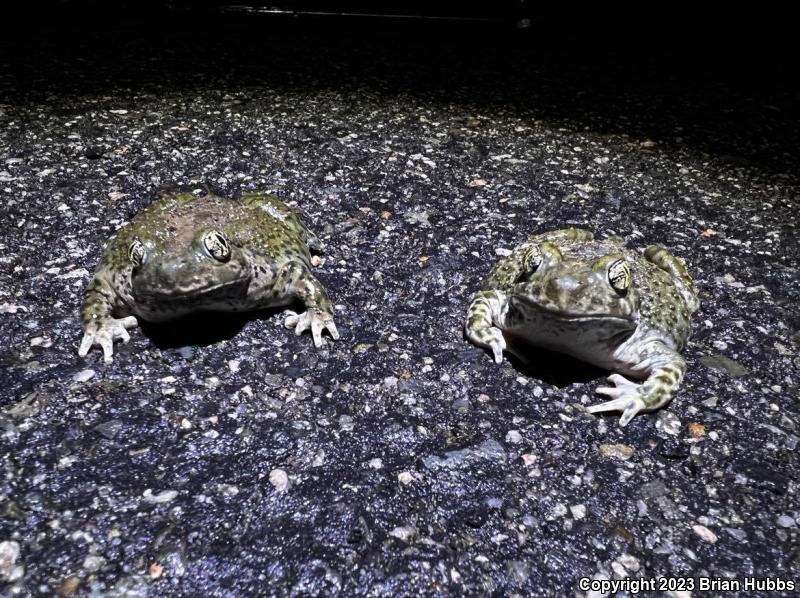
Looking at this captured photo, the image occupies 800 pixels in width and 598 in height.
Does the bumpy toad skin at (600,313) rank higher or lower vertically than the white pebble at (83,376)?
higher

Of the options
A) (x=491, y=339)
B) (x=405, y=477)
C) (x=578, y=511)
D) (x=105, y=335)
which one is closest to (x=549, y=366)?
(x=491, y=339)

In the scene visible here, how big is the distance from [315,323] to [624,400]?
1.31 metres

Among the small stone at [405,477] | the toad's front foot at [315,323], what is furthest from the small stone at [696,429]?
the toad's front foot at [315,323]

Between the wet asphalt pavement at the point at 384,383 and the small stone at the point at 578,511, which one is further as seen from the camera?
the small stone at the point at 578,511

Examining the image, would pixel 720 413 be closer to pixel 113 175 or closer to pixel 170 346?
pixel 170 346

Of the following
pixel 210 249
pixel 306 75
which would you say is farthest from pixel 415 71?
pixel 210 249

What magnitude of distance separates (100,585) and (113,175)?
2708mm

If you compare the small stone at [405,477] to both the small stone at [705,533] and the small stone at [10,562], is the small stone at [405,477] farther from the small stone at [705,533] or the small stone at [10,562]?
the small stone at [10,562]

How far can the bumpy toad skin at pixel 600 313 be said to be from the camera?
244 centimetres

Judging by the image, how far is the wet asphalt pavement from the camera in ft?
6.73

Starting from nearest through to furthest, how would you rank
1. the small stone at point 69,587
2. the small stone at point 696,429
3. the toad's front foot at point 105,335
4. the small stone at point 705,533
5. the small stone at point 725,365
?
the small stone at point 69,587
the small stone at point 705,533
the small stone at point 696,429
the toad's front foot at point 105,335
the small stone at point 725,365

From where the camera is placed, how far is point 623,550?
2.09 metres

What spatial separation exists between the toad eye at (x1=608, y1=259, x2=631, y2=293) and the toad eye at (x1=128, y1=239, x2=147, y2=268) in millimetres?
1767

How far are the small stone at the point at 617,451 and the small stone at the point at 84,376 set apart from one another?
1.98 metres
